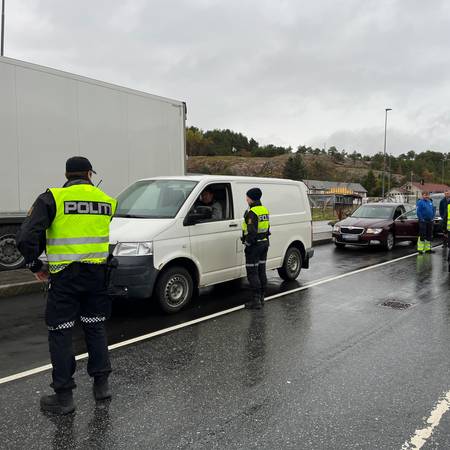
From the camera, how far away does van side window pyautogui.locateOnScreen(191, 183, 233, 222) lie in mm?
6961

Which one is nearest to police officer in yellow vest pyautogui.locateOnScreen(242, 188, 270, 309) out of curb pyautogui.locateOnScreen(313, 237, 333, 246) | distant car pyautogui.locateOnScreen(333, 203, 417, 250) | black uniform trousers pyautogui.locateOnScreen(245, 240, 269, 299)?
black uniform trousers pyautogui.locateOnScreen(245, 240, 269, 299)

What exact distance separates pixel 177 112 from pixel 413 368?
8231 mm

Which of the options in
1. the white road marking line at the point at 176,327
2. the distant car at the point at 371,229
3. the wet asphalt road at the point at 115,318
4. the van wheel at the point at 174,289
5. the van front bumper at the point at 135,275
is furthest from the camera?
the distant car at the point at 371,229

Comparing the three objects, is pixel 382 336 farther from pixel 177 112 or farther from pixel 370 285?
Result: pixel 177 112

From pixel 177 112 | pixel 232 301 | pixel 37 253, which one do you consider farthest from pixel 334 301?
pixel 177 112

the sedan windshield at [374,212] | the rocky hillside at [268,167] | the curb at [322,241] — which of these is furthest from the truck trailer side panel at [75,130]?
the rocky hillside at [268,167]

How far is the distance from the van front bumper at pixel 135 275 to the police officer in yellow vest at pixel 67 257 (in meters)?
2.15

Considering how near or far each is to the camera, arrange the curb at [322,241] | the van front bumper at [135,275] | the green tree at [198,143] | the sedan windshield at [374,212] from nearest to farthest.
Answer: the van front bumper at [135,275] → the sedan windshield at [374,212] → the curb at [322,241] → the green tree at [198,143]

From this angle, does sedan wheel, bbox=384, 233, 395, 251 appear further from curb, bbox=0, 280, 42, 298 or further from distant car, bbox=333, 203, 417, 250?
curb, bbox=0, 280, 42, 298

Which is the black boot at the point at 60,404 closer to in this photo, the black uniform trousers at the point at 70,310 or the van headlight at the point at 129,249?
the black uniform trousers at the point at 70,310

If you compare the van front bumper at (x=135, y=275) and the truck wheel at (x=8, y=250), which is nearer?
the van front bumper at (x=135, y=275)

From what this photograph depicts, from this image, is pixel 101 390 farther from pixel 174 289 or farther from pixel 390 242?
pixel 390 242

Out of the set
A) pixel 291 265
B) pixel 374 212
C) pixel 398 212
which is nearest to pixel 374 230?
pixel 374 212

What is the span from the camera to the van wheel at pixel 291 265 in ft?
28.0
